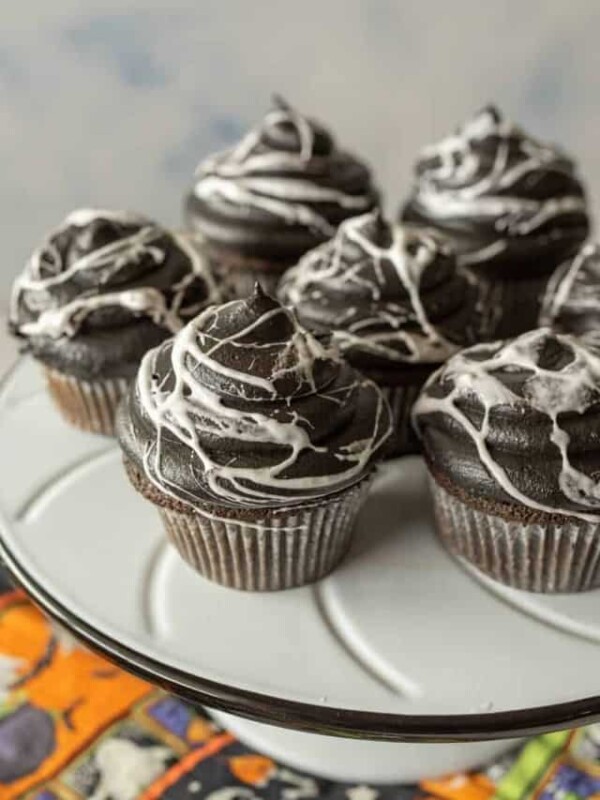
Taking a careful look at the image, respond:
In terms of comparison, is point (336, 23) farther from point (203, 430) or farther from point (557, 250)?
point (203, 430)

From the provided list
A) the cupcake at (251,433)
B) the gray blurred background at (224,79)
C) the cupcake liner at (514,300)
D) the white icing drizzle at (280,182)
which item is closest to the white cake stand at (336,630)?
the cupcake at (251,433)

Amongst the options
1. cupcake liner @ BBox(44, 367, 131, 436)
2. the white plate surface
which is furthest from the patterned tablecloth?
cupcake liner @ BBox(44, 367, 131, 436)

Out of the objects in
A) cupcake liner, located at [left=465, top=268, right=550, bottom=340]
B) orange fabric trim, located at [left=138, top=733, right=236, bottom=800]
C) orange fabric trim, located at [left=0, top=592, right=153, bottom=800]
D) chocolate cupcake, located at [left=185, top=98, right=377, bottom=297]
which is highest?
chocolate cupcake, located at [left=185, top=98, right=377, bottom=297]

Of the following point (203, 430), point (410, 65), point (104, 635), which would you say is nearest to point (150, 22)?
point (410, 65)

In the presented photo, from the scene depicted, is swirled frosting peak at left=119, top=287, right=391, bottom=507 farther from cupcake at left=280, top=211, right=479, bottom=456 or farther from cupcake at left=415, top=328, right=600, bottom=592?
cupcake at left=280, top=211, right=479, bottom=456

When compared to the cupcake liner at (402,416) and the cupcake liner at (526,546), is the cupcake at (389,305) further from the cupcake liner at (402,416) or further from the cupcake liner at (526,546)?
the cupcake liner at (526,546)
